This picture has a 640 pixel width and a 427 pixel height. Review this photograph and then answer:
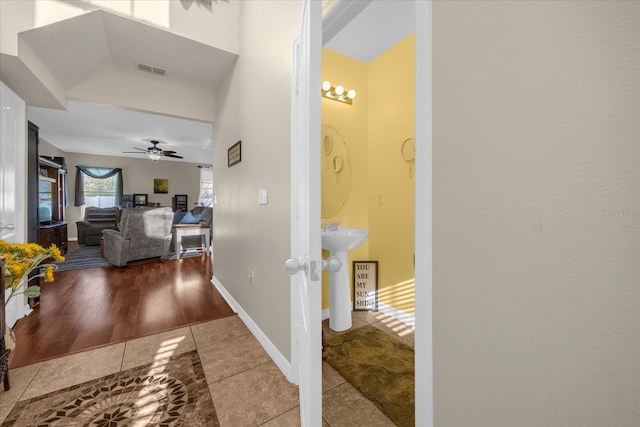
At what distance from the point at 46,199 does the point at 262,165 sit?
5508mm

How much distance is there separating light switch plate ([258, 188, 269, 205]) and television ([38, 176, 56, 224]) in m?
4.99

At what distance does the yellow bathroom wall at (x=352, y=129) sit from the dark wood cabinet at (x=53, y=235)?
4803 millimetres

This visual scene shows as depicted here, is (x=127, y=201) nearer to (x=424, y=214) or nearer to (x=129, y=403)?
(x=129, y=403)

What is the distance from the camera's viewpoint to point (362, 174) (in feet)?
8.63

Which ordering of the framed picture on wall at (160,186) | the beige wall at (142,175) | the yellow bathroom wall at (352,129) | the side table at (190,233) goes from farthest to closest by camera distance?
1. the framed picture on wall at (160,186)
2. the beige wall at (142,175)
3. the side table at (190,233)
4. the yellow bathroom wall at (352,129)

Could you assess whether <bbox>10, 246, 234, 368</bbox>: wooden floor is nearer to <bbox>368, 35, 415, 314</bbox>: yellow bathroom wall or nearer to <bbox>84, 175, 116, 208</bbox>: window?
<bbox>368, 35, 415, 314</bbox>: yellow bathroom wall

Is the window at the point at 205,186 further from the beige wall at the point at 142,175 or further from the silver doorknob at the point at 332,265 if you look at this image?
the silver doorknob at the point at 332,265

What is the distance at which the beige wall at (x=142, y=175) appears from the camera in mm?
7461

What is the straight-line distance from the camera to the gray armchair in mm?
4246

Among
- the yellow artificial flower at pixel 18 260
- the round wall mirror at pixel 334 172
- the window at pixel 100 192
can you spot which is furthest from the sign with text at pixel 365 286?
the window at pixel 100 192

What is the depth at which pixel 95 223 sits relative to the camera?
695cm

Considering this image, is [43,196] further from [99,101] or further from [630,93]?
[630,93]

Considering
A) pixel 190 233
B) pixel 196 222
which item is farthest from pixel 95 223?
pixel 190 233

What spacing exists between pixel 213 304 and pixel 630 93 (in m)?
3.11
